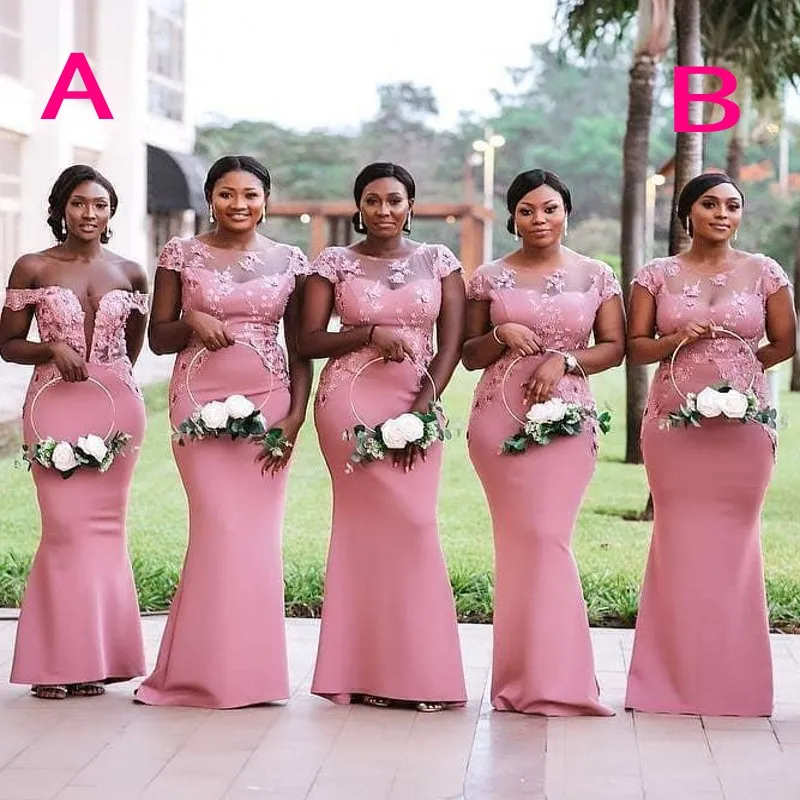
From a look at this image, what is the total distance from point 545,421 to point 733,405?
2.05 feet

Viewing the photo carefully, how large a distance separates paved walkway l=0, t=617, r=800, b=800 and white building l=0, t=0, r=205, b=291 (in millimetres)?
9264

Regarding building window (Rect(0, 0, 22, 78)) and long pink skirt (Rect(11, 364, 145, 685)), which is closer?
long pink skirt (Rect(11, 364, 145, 685))

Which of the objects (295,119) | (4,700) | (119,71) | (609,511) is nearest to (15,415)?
(609,511)

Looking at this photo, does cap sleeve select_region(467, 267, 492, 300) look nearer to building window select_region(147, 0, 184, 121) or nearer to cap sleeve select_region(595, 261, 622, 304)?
cap sleeve select_region(595, 261, 622, 304)

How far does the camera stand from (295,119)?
34.7m

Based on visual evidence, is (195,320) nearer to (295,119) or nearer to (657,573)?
(657,573)

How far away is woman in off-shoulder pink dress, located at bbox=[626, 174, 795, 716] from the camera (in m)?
5.57

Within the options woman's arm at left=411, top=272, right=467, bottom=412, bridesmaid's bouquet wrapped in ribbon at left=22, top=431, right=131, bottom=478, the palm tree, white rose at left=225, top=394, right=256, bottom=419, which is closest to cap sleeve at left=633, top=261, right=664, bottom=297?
woman's arm at left=411, top=272, right=467, bottom=412

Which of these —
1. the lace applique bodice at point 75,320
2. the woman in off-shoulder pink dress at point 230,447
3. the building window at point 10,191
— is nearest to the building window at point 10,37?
the building window at point 10,191

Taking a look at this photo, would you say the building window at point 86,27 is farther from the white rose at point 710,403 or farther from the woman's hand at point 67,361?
the white rose at point 710,403

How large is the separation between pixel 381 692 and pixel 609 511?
5.62 metres

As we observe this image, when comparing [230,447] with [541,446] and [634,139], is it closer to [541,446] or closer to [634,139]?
[541,446]

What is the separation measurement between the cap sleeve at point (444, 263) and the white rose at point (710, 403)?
36.8 inches

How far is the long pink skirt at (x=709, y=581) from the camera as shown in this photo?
5656 mm
